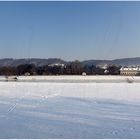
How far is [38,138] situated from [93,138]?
815 millimetres

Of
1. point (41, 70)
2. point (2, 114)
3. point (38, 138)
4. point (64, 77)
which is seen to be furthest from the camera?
point (64, 77)

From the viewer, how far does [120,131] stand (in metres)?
4.96

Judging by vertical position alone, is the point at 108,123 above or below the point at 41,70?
below

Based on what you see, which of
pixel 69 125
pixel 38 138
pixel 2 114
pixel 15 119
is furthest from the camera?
pixel 2 114

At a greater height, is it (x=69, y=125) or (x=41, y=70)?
(x=41, y=70)

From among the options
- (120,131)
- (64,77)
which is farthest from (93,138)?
(64,77)

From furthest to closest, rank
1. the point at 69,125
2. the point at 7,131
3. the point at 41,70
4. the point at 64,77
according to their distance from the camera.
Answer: the point at 64,77
the point at 41,70
the point at 69,125
the point at 7,131

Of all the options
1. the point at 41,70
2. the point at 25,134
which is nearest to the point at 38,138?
the point at 25,134

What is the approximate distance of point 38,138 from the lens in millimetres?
4523

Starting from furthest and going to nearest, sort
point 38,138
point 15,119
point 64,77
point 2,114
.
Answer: point 64,77, point 2,114, point 15,119, point 38,138

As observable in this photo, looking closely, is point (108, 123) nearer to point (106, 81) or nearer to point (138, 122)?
point (138, 122)

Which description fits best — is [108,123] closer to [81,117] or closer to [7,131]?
[81,117]

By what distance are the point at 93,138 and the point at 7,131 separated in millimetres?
1419

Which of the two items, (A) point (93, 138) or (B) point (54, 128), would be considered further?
(B) point (54, 128)
